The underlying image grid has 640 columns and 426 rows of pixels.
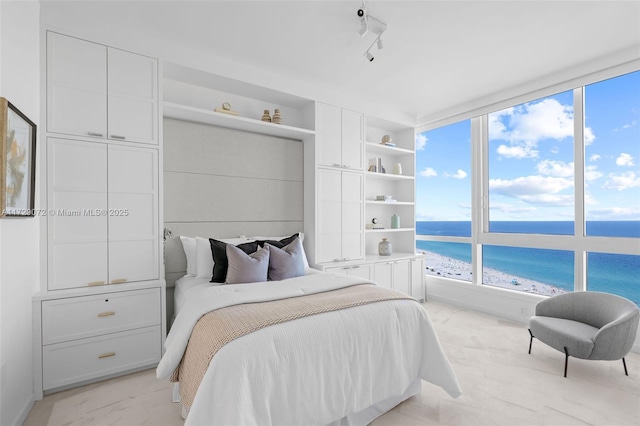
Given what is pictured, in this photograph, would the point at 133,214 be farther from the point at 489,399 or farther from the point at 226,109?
the point at 489,399

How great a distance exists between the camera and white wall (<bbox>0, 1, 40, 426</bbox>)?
156cm

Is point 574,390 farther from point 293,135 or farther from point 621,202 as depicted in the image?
point 293,135

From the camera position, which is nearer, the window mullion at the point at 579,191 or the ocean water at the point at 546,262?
the window mullion at the point at 579,191

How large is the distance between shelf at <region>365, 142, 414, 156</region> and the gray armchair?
104 inches

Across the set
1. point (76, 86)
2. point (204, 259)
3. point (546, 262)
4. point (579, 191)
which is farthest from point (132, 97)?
point (546, 262)

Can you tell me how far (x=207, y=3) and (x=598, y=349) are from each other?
3.93m

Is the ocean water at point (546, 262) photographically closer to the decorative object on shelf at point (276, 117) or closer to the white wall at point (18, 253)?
the decorative object on shelf at point (276, 117)

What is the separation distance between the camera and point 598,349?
84.8 inches

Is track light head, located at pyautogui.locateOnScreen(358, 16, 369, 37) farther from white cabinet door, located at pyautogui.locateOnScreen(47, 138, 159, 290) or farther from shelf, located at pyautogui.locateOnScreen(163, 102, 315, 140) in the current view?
Result: white cabinet door, located at pyautogui.locateOnScreen(47, 138, 159, 290)

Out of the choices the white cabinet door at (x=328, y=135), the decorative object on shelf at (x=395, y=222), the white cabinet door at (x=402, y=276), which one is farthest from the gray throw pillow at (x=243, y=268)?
the decorative object on shelf at (x=395, y=222)

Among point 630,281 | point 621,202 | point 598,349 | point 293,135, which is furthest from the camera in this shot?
point 630,281

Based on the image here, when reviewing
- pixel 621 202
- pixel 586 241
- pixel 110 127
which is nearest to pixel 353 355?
pixel 110 127

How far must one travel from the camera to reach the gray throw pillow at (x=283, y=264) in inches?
102

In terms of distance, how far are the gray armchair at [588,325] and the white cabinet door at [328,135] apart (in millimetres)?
2690
